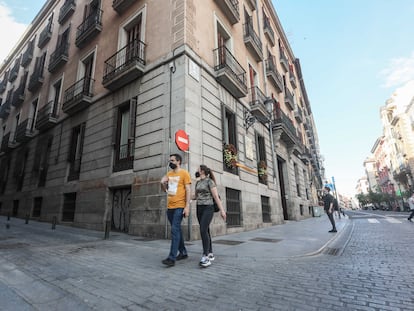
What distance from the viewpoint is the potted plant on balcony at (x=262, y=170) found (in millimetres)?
11548

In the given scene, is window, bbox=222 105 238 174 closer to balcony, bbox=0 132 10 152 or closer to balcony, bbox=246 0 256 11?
balcony, bbox=246 0 256 11

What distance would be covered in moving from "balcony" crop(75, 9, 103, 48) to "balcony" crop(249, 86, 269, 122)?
896cm

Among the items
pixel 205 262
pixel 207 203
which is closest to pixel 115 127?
pixel 207 203

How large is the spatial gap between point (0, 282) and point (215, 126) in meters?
7.10

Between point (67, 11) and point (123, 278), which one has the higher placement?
point (67, 11)

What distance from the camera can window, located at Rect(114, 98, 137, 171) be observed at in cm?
827

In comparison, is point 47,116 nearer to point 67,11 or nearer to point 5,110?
point 67,11

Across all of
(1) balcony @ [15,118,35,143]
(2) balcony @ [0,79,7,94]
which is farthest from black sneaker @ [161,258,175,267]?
(2) balcony @ [0,79,7,94]

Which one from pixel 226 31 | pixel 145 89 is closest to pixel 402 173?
pixel 226 31

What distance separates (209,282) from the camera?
2816 mm

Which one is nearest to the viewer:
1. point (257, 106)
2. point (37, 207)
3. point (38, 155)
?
point (257, 106)

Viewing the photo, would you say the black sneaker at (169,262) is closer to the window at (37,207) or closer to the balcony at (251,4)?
the window at (37,207)

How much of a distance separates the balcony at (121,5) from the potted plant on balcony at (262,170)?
9971mm

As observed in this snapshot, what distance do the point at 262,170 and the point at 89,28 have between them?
11932mm
